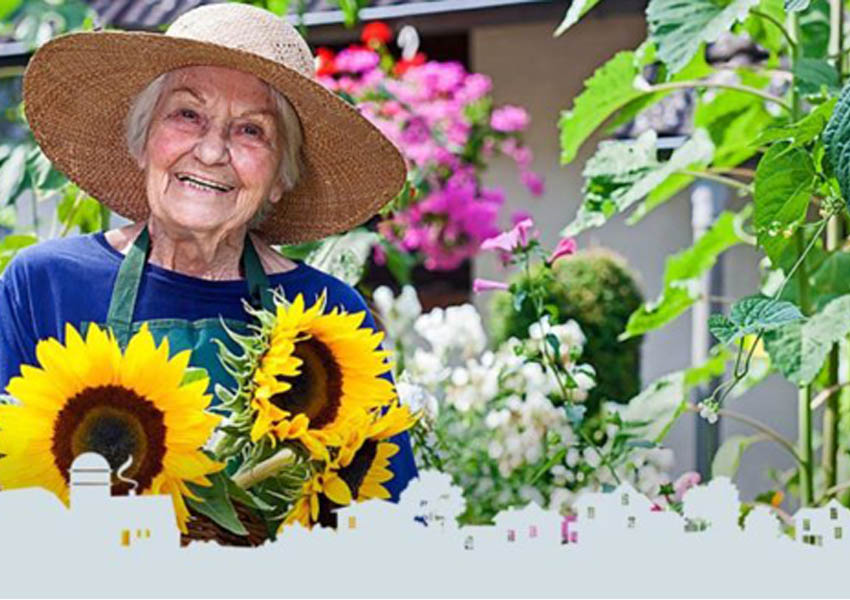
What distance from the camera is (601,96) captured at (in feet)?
8.42

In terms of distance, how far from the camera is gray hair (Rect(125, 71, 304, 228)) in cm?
158

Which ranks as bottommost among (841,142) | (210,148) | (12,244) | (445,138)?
(841,142)

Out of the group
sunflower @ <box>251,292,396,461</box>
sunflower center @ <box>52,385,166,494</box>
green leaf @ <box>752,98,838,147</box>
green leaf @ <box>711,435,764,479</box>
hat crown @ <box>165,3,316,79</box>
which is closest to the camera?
sunflower center @ <box>52,385,166,494</box>

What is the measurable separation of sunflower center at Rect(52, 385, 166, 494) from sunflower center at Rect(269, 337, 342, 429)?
0.12 m

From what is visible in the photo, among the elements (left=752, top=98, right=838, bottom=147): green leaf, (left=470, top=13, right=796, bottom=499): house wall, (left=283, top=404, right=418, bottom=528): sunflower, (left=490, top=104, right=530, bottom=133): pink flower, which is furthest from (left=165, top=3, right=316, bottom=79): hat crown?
(left=470, top=13, right=796, bottom=499): house wall

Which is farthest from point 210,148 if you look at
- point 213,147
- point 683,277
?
point 683,277

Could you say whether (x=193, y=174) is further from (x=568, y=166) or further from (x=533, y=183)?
(x=568, y=166)

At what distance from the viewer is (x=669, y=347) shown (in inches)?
249

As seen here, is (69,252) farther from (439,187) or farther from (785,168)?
(439,187)

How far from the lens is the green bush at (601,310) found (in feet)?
18.6

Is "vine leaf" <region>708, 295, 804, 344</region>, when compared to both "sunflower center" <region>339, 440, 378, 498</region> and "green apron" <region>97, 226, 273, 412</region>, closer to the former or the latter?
"sunflower center" <region>339, 440, 378, 498</region>

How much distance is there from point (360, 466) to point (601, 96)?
1.65 metres

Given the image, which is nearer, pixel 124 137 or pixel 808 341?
pixel 124 137

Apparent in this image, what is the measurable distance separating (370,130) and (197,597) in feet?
3.57
